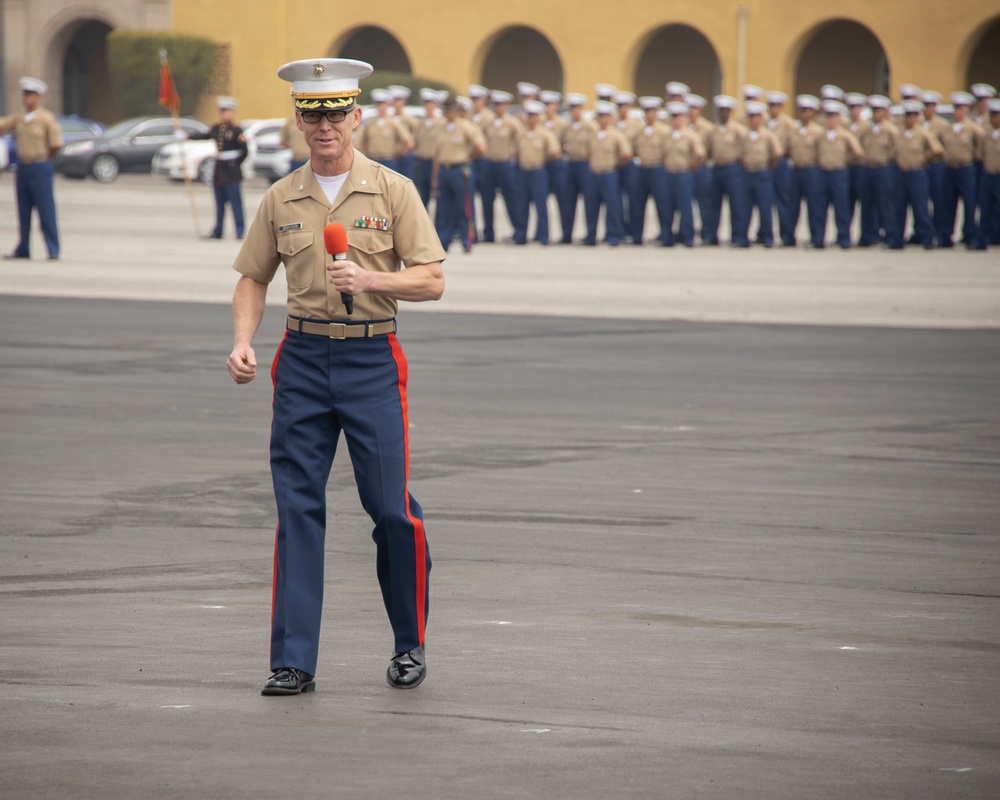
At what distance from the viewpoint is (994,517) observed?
9.05 metres

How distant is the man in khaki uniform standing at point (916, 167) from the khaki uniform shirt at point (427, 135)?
7017mm

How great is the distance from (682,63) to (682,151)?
92.6ft

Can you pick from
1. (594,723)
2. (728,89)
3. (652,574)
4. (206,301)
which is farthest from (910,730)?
(728,89)

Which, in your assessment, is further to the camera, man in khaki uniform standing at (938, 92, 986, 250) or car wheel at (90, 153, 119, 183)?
car wheel at (90, 153, 119, 183)

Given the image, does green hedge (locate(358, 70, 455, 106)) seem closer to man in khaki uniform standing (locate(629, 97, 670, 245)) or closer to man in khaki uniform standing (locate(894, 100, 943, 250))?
man in khaki uniform standing (locate(629, 97, 670, 245))

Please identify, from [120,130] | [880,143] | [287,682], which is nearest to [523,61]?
[120,130]

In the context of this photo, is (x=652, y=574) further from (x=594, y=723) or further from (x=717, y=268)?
(x=717, y=268)

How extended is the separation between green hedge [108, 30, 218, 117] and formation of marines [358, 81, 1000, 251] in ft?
85.4

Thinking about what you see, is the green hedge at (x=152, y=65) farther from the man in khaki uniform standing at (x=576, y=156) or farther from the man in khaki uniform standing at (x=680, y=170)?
the man in khaki uniform standing at (x=680, y=170)

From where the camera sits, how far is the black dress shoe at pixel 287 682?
18.8 feet

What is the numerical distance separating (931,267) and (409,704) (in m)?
20.9

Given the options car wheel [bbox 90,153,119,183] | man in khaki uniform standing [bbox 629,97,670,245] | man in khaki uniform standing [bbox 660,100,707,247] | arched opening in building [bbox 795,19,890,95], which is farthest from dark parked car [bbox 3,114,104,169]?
man in khaki uniform standing [bbox 660,100,707,247]

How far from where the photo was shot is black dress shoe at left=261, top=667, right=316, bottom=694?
5.74m

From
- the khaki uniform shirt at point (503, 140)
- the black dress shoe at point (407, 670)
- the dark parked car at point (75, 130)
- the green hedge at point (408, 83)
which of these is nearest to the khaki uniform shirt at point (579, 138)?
the khaki uniform shirt at point (503, 140)
